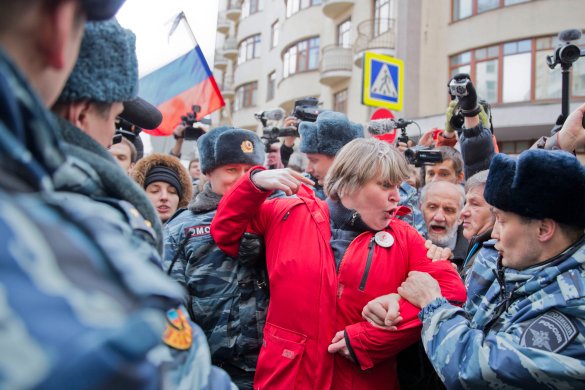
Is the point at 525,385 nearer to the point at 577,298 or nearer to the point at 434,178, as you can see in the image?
the point at 577,298

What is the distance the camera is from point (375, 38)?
711 inches

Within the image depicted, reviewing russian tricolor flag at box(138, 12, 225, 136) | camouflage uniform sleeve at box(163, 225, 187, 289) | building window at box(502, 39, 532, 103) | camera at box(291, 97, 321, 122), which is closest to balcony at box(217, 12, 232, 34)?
building window at box(502, 39, 532, 103)

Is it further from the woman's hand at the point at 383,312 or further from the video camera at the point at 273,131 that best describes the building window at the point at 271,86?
the woman's hand at the point at 383,312

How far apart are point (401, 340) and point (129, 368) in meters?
1.84

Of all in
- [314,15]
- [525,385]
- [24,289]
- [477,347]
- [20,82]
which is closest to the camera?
[24,289]

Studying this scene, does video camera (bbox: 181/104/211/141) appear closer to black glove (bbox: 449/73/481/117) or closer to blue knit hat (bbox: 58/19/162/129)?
black glove (bbox: 449/73/481/117)

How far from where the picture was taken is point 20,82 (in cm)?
65

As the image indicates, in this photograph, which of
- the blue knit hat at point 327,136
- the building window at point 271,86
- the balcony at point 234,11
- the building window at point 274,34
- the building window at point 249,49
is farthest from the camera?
the balcony at point 234,11

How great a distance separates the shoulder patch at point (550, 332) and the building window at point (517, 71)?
44.8 ft

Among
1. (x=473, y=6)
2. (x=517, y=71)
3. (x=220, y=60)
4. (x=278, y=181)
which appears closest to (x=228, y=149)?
(x=278, y=181)

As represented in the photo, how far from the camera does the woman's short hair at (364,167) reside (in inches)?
97.7

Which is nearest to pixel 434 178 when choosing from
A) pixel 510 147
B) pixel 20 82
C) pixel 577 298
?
pixel 577 298

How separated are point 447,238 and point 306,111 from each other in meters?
1.49

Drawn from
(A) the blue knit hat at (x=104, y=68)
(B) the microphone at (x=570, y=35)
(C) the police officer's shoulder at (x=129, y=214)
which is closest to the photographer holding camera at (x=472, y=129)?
(B) the microphone at (x=570, y=35)
